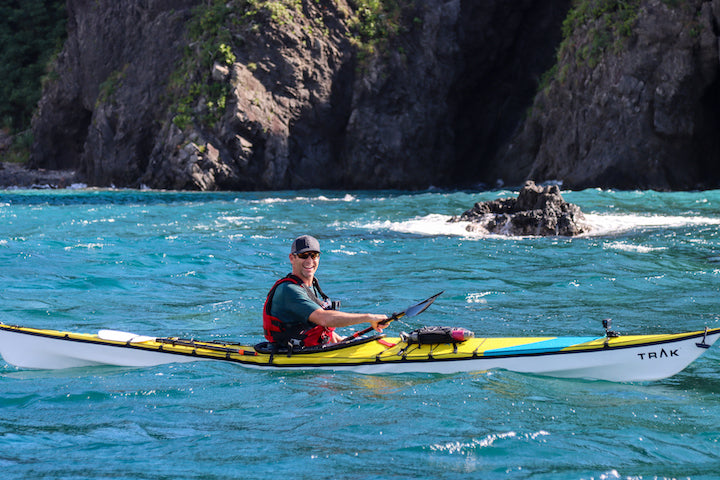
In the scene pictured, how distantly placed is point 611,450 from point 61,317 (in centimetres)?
656

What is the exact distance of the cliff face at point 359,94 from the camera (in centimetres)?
2714

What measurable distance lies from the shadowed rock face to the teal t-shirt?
9706 millimetres

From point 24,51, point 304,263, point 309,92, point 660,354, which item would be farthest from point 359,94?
point 660,354

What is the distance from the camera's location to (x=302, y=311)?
5.73 metres

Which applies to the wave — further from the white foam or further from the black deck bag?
the black deck bag

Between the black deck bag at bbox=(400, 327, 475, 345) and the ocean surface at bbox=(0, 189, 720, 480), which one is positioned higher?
the black deck bag at bbox=(400, 327, 475, 345)

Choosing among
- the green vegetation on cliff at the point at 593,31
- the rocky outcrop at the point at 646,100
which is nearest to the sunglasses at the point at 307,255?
the rocky outcrop at the point at 646,100

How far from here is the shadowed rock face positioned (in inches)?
575

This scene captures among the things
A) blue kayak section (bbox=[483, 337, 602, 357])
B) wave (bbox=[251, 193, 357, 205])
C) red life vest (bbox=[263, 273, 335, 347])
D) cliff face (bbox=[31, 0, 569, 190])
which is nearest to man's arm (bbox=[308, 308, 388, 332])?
red life vest (bbox=[263, 273, 335, 347])

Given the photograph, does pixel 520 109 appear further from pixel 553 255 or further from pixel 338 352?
pixel 338 352

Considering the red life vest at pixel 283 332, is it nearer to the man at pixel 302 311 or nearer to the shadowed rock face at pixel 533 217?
the man at pixel 302 311

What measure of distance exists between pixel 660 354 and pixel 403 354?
188 centimetres

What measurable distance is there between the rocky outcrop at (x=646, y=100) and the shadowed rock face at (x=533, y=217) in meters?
10.8

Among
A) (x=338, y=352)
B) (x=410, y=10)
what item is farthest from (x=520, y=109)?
(x=338, y=352)
